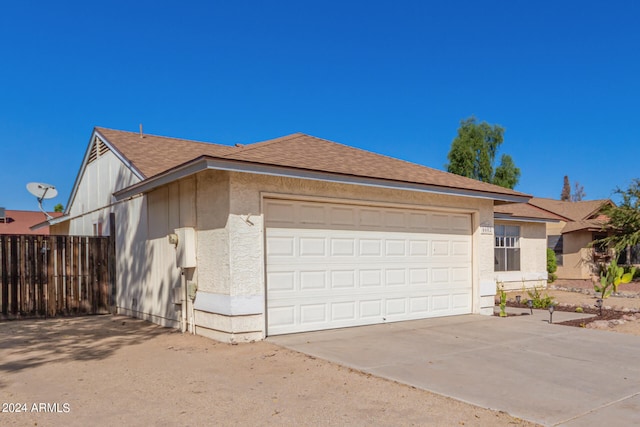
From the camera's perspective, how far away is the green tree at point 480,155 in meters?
36.0

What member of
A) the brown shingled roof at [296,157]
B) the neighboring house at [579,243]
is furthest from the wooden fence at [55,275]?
the neighboring house at [579,243]

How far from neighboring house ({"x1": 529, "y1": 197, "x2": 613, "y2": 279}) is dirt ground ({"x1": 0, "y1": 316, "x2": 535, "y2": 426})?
22.8 m

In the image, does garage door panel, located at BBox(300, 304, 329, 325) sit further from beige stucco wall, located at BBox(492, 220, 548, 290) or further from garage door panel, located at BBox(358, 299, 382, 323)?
beige stucco wall, located at BBox(492, 220, 548, 290)

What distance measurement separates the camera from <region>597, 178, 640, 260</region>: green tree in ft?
80.5

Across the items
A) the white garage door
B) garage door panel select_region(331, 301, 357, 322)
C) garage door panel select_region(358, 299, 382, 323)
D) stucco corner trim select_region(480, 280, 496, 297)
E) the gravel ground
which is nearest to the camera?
the white garage door

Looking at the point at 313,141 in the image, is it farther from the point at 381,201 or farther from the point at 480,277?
the point at 480,277

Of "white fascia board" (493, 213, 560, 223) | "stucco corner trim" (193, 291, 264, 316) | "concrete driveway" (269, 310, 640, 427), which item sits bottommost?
"concrete driveway" (269, 310, 640, 427)

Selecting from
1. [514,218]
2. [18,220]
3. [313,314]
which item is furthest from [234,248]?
[18,220]

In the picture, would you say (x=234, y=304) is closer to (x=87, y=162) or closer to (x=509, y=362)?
(x=509, y=362)

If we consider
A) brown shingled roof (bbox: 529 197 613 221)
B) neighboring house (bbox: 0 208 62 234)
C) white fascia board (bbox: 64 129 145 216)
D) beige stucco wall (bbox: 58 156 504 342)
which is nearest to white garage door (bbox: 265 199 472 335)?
beige stucco wall (bbox: 58 156 504 342)

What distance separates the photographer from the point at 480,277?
12.2m

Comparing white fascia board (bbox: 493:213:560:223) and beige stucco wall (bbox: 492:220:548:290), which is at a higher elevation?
white fascia board (bbox: 493:213:560:223)

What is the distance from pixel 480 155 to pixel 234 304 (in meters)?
31.3

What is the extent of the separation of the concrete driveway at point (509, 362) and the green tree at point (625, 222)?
17037 millimetres
